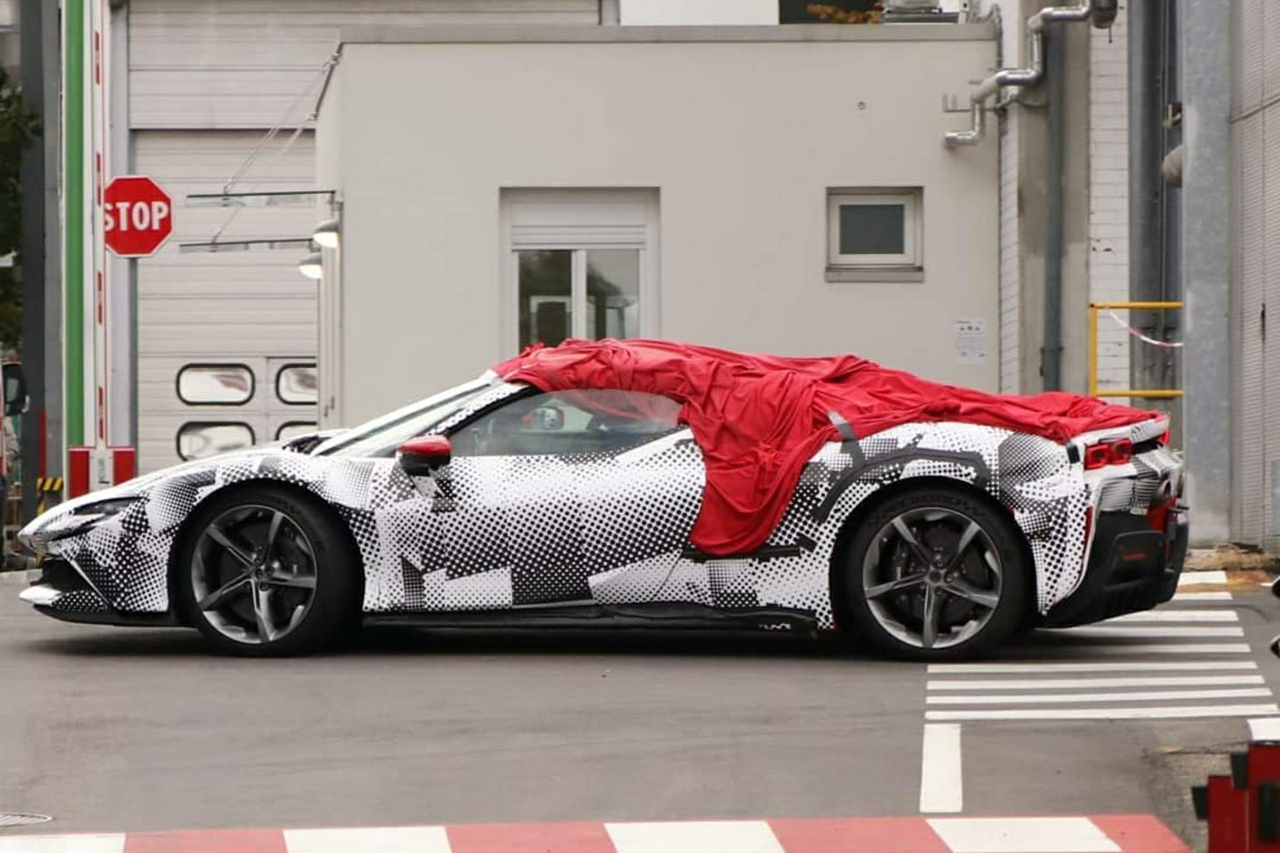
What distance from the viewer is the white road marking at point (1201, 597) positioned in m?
13.9

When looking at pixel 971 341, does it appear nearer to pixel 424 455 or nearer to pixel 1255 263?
pixel 1255 263

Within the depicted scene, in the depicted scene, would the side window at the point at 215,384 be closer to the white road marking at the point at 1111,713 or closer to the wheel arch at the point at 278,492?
the wheel arch at the point at 278,492

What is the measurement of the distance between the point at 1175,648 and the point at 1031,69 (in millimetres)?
9455

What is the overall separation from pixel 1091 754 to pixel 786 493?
→ 2702 mm

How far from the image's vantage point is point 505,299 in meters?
21.0

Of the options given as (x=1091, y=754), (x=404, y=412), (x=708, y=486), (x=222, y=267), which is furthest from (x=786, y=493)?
(x=222, y=267)

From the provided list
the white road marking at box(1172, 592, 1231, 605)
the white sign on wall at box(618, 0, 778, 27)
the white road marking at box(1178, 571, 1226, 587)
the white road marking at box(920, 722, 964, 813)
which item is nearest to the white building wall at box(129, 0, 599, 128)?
the white sign on wall at box(618, 0, 778, 27)

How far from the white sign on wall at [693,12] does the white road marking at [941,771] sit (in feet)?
76.7

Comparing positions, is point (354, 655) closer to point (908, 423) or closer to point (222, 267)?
point (908, 423)

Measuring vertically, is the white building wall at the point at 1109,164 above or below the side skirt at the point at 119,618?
above

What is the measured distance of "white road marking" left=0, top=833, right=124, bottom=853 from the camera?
6.84 metres

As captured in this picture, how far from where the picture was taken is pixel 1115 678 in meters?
10.3

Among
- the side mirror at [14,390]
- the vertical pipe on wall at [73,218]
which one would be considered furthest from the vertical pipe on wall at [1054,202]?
the side mirror at [14,390]

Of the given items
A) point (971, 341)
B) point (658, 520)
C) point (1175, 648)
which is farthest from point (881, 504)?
point (971, 341)
